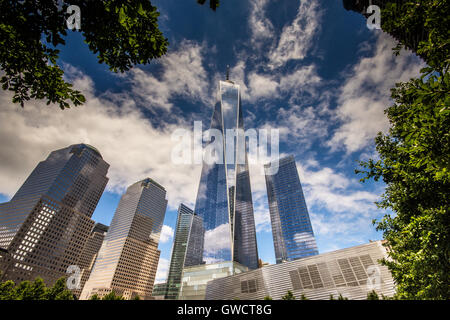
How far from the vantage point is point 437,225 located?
8.01 m

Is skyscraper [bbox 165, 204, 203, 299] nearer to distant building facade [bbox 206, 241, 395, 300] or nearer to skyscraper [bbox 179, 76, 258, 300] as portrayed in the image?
skyscraper [bbox 179, 76, 258, 300]

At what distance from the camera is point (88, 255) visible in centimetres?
16500

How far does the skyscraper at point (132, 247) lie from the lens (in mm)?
135875

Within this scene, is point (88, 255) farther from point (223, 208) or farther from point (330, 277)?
point (330, 277)

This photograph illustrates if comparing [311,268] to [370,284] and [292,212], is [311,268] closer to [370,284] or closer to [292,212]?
[370,284]

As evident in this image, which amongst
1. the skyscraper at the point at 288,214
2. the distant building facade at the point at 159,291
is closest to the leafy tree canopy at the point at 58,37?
the skyscraper at the point at 288,214

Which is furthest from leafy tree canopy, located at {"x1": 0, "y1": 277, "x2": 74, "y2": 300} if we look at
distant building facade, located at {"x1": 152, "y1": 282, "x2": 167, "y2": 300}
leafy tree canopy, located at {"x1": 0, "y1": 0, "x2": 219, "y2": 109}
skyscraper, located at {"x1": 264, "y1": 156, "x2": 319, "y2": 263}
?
distant building facade, located at {"x1": 152, "y1": 282, "x2": 167, "y2": 300}

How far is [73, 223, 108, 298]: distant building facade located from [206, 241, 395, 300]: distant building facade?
521 ft

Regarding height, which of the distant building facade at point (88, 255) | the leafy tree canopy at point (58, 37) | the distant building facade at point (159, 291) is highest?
the distant building facade at point (88, 255)

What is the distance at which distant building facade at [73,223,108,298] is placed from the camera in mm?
149000

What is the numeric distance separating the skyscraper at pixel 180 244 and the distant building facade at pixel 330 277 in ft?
278

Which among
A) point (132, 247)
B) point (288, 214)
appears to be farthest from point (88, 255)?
point (288, 214)

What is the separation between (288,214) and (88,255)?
169 metres

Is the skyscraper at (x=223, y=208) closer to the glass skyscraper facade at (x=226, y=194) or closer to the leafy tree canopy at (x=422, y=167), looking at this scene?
the glass skyscraper facade at (x=226, y=194)
